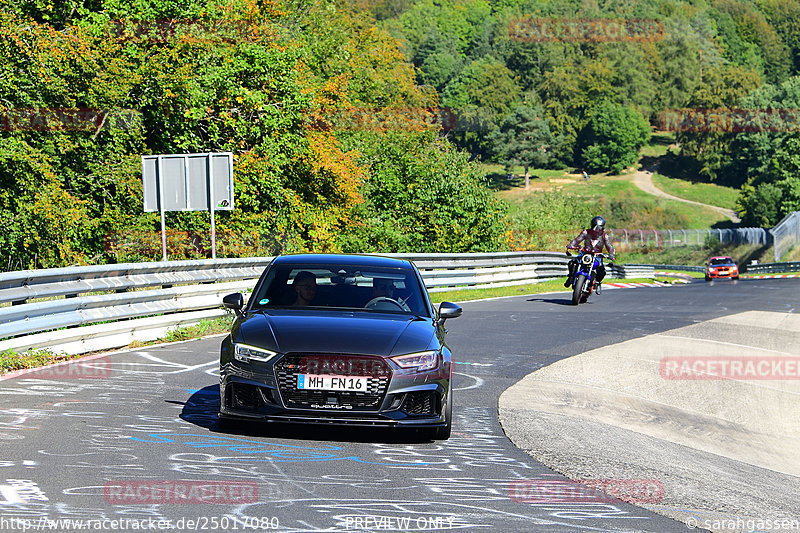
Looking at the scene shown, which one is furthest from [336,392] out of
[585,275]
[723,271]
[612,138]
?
[612,138]

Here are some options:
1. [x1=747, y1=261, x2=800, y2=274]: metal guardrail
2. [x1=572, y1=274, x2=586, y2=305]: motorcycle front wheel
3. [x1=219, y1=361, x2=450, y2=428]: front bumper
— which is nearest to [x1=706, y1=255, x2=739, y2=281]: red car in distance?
[x1=747, y1=261, x2=800, y2=274]: metal guardrail

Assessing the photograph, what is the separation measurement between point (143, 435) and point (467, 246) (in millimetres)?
34561

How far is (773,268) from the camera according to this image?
6288 cm

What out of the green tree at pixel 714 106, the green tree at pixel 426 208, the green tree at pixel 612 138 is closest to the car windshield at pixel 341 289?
the green tree at pixel 426 208

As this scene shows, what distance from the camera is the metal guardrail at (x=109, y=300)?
36.9ft

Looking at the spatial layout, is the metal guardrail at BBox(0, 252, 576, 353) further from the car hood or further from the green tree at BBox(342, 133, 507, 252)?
the green tree at BBox(342, 133, 507, 252)

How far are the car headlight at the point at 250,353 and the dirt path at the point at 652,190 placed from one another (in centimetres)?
12516

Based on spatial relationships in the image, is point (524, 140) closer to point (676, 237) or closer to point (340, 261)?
point (676, 237)

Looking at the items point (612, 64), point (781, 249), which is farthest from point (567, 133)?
point (781, 249)

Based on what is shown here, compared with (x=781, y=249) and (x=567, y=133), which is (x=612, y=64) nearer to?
(x=567, y=133)

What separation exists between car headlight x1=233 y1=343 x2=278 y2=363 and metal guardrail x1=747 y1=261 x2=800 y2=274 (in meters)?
58.5

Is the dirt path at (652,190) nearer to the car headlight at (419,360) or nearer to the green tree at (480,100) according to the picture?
the green tree at (480,100)

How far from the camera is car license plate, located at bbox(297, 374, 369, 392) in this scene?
7.30 m

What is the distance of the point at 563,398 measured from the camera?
10.4m
